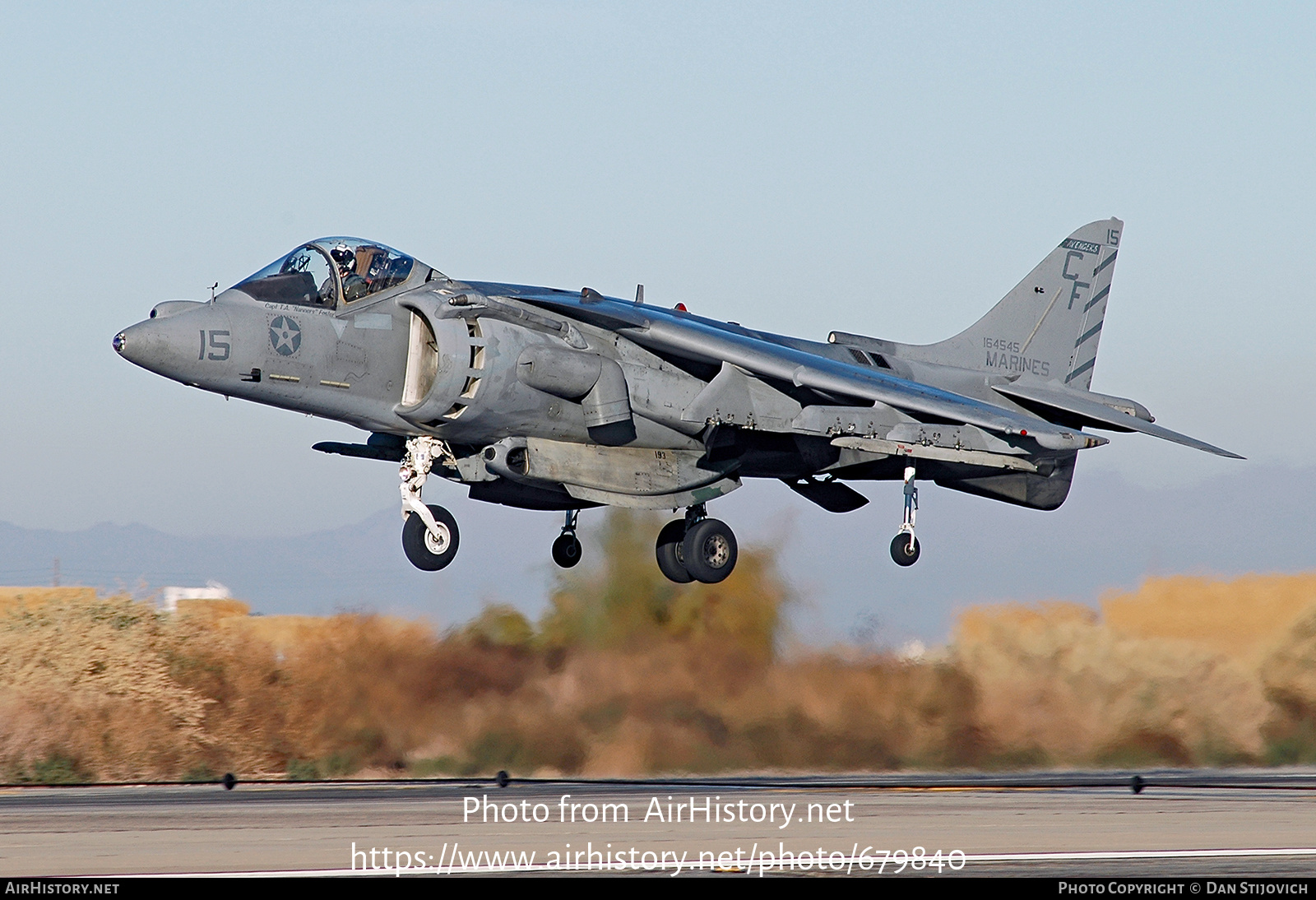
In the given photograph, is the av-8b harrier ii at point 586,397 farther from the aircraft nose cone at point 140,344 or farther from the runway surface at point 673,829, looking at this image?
the runway surface at point 673,829

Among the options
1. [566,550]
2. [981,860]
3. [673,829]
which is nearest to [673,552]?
[566,550]

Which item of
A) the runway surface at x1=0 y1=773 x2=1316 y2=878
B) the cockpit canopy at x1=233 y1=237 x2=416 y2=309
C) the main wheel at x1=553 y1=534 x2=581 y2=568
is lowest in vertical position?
the runway surface at x1=0 y1=773 x2=1316 y2=878

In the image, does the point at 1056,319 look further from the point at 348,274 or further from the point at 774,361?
the point at 348,274

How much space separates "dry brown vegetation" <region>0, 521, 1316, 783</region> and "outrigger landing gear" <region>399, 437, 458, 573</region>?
12.1ft

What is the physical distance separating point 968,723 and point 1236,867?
7806 mm

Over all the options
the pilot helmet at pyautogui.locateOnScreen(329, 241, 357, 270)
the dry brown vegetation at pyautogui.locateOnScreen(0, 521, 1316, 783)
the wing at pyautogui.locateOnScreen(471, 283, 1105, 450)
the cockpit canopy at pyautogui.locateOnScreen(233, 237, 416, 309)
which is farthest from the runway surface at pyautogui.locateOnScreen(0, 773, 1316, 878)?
the pilot helmet at pyautogui.locateOnScreen(329, 241, 357, 270)

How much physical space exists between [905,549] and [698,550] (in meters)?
2.21

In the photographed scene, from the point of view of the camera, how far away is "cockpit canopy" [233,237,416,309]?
50.3 ft

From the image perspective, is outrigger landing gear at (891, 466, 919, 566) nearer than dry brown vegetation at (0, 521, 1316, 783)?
Yes

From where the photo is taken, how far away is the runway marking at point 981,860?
11.3m

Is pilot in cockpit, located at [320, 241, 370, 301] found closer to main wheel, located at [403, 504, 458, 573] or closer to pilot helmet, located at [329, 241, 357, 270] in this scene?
pilot helmet, located at [329, 241, 357, 270]

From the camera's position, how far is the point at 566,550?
60.7 ft
